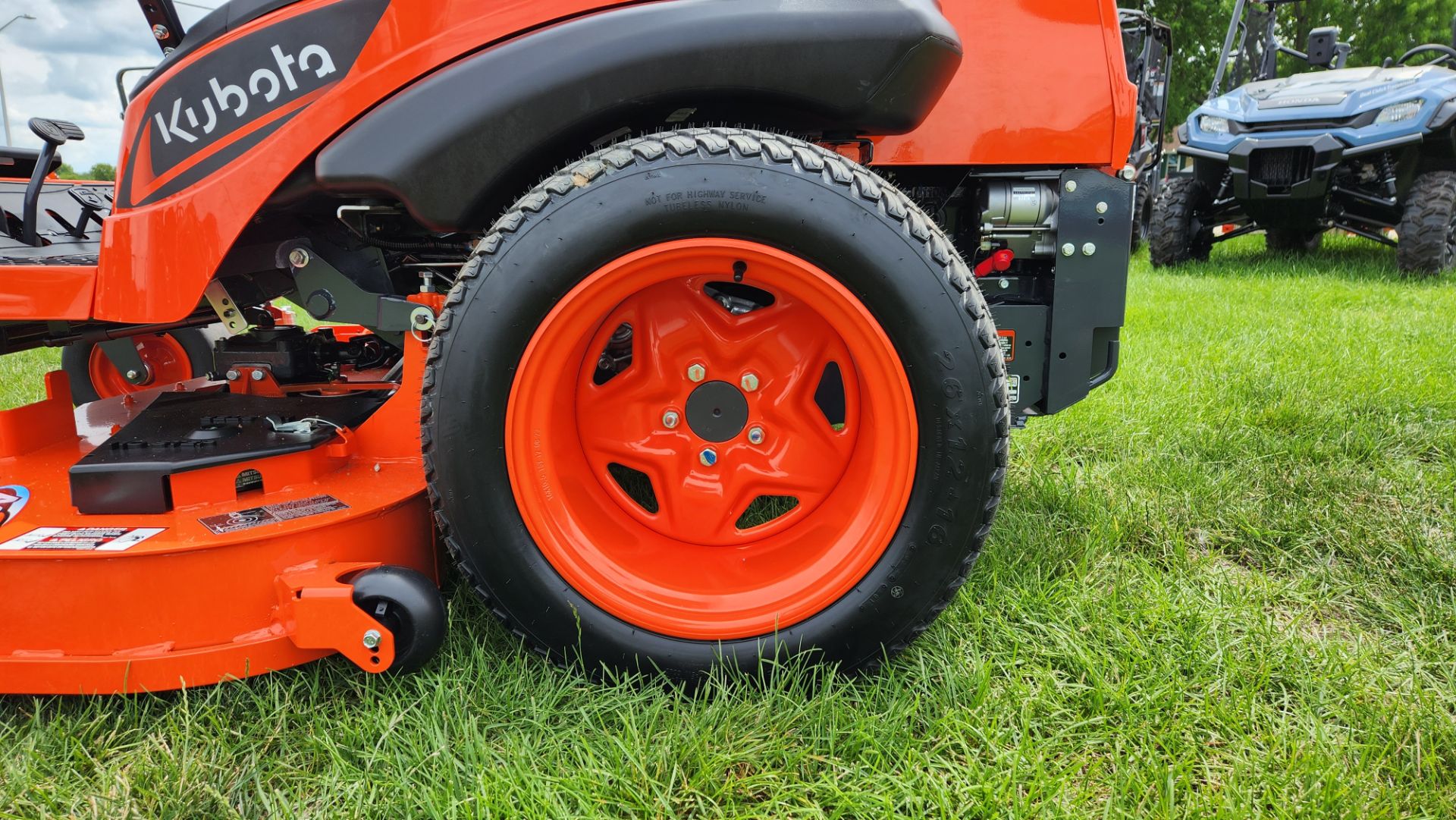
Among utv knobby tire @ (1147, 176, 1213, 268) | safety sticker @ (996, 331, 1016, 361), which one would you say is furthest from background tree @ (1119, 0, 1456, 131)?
safety sticker @ (996, 331, 1016, 361)

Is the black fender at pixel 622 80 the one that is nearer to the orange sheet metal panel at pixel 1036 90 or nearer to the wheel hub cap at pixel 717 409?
the orange sheet metal panel at pixel 1036 90

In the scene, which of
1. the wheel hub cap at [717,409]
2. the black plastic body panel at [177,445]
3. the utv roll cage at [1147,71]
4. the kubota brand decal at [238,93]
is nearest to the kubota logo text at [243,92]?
the kubota brand decal at [238,93]

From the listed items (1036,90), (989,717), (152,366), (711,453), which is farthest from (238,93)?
(152,366)

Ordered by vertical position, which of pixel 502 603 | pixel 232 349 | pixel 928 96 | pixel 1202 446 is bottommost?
pixel 1202 446

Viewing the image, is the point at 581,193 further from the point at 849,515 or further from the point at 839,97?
the point at 849,515

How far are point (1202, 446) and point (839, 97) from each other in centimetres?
211

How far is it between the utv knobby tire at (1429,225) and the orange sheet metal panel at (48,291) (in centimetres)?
811

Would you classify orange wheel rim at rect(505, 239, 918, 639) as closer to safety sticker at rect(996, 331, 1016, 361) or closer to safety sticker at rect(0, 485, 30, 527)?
safety sticker at rect(996, 331, 1016, 361)

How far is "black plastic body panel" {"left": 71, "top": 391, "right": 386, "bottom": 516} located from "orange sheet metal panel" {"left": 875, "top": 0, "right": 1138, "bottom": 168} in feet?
5.17

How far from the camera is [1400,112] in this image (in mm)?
6246

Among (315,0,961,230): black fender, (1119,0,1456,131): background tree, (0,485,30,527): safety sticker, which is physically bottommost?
(0,485,30,527): safety sticker

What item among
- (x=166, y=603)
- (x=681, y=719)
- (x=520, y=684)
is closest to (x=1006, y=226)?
(x=681, y=719)

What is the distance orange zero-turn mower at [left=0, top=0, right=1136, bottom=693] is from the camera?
1.53 m

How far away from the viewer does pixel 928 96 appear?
1.65 meters
